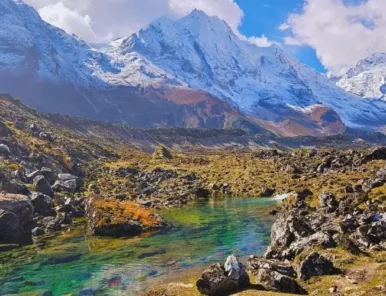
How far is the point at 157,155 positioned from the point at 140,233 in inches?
5278

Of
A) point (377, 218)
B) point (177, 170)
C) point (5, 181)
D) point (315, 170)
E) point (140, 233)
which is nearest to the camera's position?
point (377, 218)

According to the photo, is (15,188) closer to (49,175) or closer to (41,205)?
(41,205)

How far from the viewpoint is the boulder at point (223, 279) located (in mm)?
30812

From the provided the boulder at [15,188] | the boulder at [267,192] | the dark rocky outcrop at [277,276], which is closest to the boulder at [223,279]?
the dark rocky outcrop at [277,276]

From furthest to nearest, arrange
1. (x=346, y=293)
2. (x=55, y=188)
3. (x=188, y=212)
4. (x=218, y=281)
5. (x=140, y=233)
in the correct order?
(x=55, y=188) → (x=188, y=212) → (x=140, y=233) → (x=218, y=281) → (x=346, y=293)

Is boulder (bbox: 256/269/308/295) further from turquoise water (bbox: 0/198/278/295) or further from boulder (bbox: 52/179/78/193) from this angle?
boulder (bbox: 52/179/78/193)

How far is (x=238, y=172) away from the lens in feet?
451

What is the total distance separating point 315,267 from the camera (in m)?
32.8

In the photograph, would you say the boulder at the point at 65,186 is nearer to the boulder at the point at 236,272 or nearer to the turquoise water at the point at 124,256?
the turquoise water at the point at 124,256

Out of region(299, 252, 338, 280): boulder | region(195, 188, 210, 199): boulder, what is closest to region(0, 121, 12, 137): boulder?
region(195, 188, 210, 199): boulder

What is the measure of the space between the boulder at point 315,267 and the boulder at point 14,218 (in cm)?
4426

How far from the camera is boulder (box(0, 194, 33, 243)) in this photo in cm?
6297

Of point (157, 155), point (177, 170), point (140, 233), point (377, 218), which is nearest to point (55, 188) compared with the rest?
point (140, 233)

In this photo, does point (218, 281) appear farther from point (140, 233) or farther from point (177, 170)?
point (177, 170)
